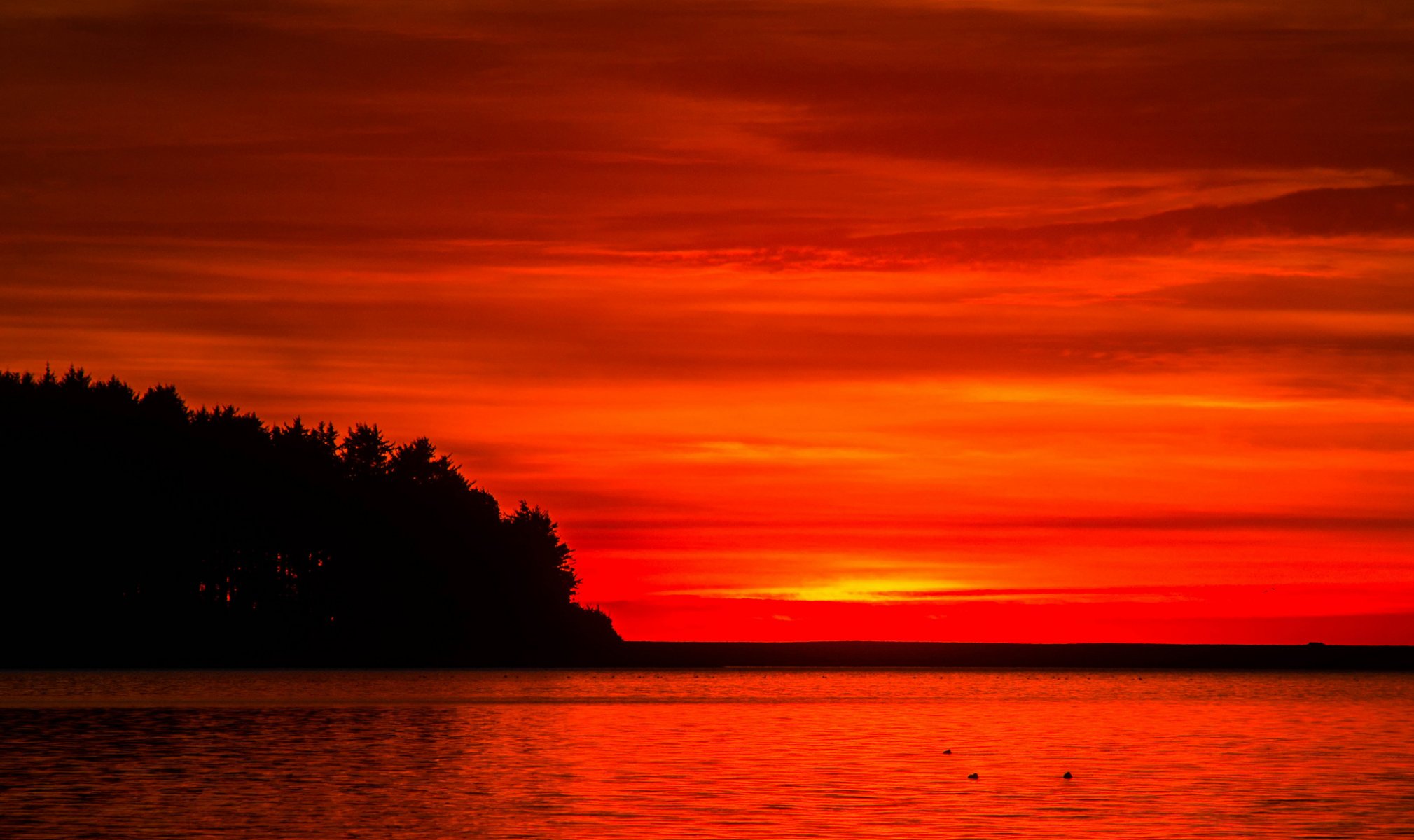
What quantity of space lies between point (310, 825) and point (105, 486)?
404 feet

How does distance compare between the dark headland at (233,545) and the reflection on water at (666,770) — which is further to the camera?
the dark headland at (233,545)

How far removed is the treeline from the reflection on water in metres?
40.0

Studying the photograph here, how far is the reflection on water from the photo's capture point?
4784cm

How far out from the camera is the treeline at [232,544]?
Answer: 16100 centimetres

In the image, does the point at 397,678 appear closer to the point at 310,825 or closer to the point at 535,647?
the point at 535,647

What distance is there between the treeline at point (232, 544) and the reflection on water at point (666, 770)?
40.0 metres

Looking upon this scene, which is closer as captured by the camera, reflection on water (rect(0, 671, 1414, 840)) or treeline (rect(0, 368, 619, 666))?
reflection on water (rect(0, 671, 1414, 840))

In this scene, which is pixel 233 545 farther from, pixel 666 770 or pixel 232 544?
pixel 666 770

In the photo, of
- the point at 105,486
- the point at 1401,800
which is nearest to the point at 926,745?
the point at 1401,800

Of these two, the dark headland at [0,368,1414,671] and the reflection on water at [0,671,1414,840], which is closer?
the reflection on water at [0,671,1414,840]

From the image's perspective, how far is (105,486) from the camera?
533 ft

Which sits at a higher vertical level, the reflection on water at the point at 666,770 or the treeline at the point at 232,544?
the treeline at the point at 232,544

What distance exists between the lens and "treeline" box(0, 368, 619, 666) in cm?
16100

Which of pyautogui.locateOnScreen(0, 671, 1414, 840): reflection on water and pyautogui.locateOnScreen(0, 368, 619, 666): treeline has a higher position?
pyautogui.locateOnScreen(0, 368, 619, 666): treeline
